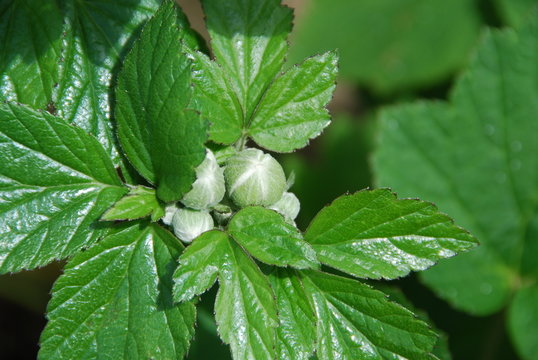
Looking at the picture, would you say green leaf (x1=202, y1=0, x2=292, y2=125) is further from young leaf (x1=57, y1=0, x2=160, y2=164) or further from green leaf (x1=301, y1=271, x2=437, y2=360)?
green leaf (x1=301, y1=271, x2=437, y2=360)

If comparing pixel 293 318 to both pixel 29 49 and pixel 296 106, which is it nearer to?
pixel 296 106

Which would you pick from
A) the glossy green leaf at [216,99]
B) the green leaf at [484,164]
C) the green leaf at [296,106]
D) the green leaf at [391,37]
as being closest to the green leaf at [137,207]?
the glossy green leaf at [216,99]

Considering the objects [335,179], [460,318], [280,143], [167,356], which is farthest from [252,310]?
[335,179]

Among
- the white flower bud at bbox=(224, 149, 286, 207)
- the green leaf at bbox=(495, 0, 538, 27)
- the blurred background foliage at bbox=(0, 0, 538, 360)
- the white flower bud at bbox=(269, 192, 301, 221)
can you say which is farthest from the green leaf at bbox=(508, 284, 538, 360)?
the white flower bud at bbox=(224, 149, 286, 207)

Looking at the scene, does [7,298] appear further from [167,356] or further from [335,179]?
[335,179]

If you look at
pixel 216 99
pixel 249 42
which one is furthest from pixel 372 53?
pixel 216 99

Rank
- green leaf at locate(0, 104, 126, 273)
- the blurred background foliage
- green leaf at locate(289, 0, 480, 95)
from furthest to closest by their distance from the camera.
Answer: green leaf at locate(289, 0, 480, 95), the blurred background foliage, green leaf at locate(0, 104, 126, 273)

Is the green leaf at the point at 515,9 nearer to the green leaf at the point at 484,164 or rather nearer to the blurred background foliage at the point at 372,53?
the blurred background foliage at the point at 372,53
